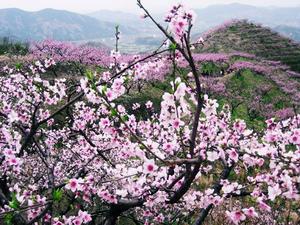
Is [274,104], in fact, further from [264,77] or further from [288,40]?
[288,40]

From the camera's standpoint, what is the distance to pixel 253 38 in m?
53.0

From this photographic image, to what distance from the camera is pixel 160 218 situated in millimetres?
7297

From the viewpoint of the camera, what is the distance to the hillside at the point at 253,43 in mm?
48312

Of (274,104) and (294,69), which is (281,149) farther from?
(294,69)

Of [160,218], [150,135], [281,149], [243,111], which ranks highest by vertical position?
[281,149]

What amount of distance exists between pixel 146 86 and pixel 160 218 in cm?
2156

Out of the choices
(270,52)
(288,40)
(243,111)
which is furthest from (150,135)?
(288,40)

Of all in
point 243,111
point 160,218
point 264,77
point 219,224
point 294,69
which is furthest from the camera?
point 294,69

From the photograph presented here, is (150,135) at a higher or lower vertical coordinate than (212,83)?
higher

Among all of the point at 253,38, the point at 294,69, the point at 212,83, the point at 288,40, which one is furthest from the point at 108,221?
the point at 288,40

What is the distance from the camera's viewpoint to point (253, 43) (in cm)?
5150

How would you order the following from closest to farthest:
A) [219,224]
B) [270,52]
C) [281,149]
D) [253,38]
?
1. [281,149]
2. [219,224]
3. [270,52]
4. [253,38]

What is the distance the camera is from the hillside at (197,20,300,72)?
48.3 meters

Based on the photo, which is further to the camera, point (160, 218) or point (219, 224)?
point (219, 224)
